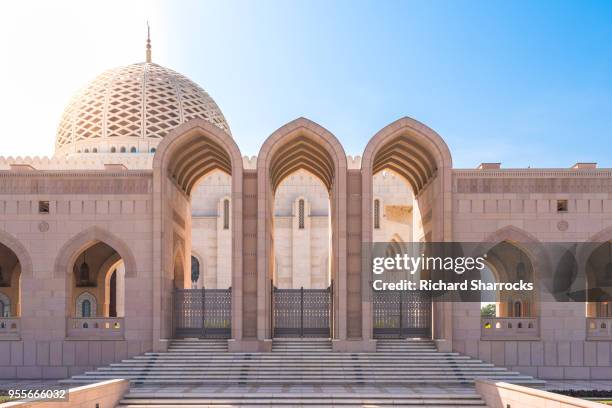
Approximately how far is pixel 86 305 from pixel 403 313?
48.0 feet

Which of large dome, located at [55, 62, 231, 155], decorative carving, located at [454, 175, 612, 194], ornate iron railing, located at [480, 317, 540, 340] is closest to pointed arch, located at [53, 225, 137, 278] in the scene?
decorative carving, located at [454, 175, 612, 194]

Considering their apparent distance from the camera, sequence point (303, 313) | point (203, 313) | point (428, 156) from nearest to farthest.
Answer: point (203, 313) < point (428, 156) < point (303, 313)

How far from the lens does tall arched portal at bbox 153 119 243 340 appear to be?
2316cm

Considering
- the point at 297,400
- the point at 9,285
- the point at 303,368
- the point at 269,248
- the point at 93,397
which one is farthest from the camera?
the point at 9,285

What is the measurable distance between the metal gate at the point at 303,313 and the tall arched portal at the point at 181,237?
6.19ft

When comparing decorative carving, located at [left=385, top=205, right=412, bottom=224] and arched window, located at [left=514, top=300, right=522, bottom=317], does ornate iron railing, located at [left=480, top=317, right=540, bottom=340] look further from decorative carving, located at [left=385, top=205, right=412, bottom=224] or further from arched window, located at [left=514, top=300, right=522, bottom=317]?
decorative carving, located at [left=385, top=205, right=412, bottom=224]

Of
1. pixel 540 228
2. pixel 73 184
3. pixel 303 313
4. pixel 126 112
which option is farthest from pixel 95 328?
pixel 126 112

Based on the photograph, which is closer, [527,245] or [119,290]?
[527,245]

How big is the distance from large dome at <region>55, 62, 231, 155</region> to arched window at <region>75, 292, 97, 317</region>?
A: 1324 cm

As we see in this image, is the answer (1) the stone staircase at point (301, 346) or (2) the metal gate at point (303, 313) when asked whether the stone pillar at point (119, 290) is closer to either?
(2) the metal gate at point (303, 313)

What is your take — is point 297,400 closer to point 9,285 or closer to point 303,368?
point 303,368

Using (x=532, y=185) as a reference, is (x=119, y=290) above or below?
below

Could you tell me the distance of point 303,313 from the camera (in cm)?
2544

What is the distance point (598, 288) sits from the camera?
28984mm
